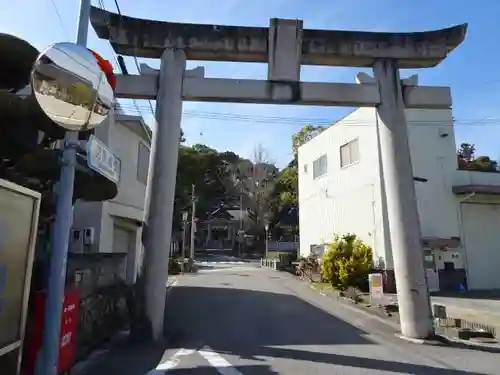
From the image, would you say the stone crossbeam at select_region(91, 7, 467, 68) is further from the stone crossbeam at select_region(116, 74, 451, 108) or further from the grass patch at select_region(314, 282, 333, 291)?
the grass patch at select_region(314, 282, 333, 291)

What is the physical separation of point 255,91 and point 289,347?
5635mm

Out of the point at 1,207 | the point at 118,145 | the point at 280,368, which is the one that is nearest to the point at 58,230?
the point at 1,207

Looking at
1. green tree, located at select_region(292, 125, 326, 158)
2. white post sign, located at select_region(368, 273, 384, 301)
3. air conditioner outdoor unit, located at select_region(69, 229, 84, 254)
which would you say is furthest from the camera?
green tree, located at select_region(292, 125, 326, 158)

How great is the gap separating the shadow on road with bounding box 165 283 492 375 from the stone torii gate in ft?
4.97

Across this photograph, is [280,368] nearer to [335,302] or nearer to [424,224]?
[335,302]

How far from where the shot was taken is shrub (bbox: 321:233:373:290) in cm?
1761

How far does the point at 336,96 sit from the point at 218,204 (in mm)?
47544

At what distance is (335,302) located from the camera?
15961 millimetres

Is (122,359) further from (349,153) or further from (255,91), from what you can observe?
(349,153)

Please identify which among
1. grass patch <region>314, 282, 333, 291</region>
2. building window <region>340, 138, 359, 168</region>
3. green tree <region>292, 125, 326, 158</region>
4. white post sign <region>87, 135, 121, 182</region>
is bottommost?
grass patch <region>314, 282, 333, 291</region>

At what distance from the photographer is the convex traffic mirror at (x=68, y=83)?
3562mm

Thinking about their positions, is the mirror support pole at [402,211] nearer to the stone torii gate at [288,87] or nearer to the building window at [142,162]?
the stone torii gate at [288,87]

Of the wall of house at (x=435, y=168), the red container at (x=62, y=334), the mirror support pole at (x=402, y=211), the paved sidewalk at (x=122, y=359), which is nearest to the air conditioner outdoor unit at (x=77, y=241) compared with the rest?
the paved sidewalk at (x=122, y=359)

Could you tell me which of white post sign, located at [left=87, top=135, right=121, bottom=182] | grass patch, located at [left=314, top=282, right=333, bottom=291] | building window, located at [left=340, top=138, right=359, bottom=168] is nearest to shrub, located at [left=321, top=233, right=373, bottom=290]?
grass patch, located at [left=314, top=282, right=333, bottom=291]
